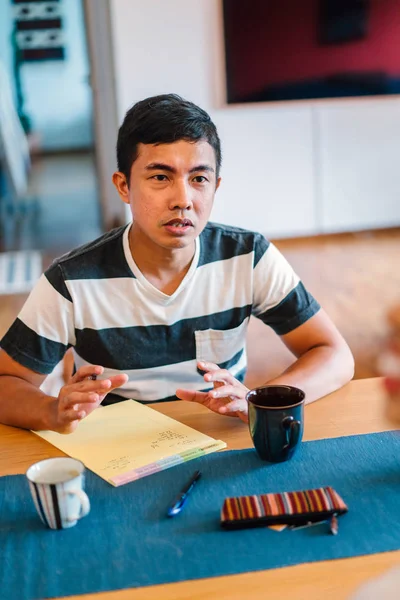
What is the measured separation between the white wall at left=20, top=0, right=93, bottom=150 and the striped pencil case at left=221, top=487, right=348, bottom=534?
9674 mm

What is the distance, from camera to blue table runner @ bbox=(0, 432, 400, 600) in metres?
0.86

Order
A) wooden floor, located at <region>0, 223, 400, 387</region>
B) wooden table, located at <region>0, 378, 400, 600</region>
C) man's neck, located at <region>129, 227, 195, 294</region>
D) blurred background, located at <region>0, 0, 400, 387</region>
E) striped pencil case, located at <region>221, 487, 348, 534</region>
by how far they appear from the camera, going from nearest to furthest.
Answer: wooden table, located at <region>0, 378, 400, 600</region>
striped pencil case, located at <region>221, 487, 348, 534</region>
man's neck, located at <region>129, 227, 195, 294</region>
wooden floor, located at <region>0, 223, 400, 387</region>
blurred background, located at <region>0, 0, 400, 387</region>

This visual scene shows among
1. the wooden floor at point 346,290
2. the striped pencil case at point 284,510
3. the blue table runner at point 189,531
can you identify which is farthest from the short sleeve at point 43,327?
the wooden floor at point 346,290

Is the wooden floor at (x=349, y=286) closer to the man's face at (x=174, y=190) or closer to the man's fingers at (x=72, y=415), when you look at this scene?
the man's face at (x=174, y=190)

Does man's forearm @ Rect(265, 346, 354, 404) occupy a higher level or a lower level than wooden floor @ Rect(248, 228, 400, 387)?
higher

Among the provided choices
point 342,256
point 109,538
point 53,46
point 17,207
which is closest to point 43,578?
point 109,538

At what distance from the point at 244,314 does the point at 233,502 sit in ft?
2.12

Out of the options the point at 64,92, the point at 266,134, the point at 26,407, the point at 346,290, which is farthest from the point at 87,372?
the point at 64,92

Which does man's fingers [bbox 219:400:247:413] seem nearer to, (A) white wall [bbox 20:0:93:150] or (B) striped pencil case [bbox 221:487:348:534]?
(B) striped pencil case [bbox 221:487:348:534]

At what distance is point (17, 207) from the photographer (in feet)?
23.1

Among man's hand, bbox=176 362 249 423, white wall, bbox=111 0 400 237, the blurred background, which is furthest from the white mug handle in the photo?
white wall, bbox=111 0 400 237

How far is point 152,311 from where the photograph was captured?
1485 millimetres

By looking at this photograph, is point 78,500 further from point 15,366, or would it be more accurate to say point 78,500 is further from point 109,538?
point 15,366

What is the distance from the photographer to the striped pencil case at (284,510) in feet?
3.04
